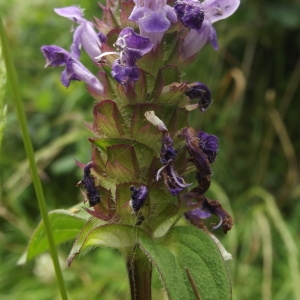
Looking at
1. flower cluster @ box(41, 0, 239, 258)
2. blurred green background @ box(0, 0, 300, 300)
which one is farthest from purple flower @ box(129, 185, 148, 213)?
blurred green background @ box(0, 0, 300, 300)

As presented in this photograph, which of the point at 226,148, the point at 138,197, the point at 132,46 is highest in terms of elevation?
the point at 132,46

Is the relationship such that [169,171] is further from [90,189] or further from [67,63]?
[67,63]

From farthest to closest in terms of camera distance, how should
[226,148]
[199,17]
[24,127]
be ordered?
[226,148] → [199,17] → [24,127]

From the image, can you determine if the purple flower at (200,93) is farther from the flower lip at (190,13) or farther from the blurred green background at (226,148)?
the blurred green background at (226,148)

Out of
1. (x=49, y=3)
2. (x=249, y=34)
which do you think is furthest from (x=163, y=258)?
(x=49, y=3)

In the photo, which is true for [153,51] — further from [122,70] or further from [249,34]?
[249,34]

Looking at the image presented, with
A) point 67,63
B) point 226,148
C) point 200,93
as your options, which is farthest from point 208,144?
point 226,148

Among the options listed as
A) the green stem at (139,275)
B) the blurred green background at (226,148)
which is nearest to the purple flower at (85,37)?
the green stem at (139,275)

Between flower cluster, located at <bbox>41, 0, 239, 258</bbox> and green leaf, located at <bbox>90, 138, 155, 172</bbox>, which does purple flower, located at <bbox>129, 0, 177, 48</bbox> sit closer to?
flower cluster, located at <bbox>41, 0, 239, 258</bbox>
